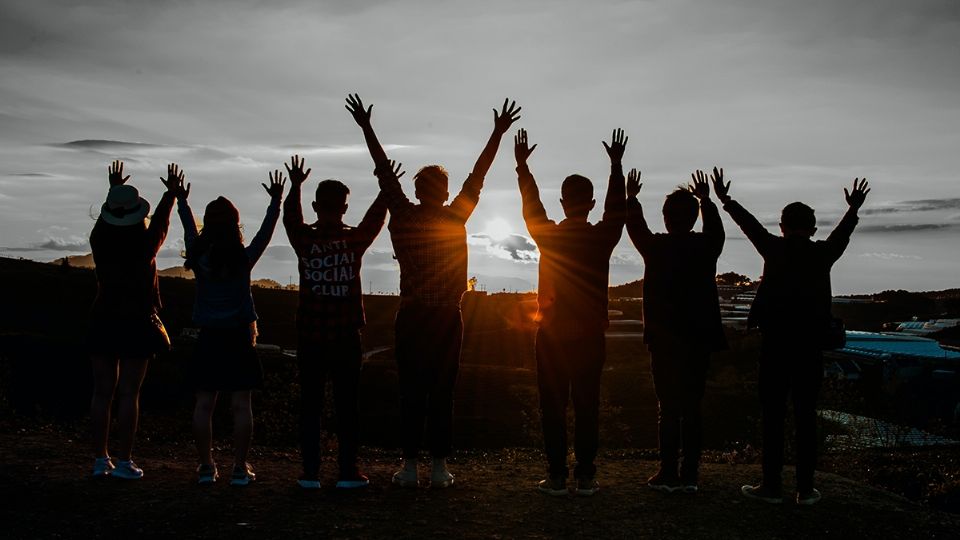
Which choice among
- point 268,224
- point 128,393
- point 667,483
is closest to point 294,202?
point 268,224

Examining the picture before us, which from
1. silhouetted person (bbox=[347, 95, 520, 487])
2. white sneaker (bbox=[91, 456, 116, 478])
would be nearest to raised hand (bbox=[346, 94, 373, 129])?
silhouetted person (bbox=[347, 95, 520, 487])

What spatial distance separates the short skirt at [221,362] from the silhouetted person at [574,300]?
2.36m

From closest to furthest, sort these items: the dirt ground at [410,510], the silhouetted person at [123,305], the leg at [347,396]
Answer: the dirt ground at [410,510] → the leg at [347,396] → the silhouetted person at [123,305]

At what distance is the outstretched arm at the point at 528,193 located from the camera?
6473mm

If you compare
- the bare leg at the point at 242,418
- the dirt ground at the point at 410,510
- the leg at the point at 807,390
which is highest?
the leg at the point at 807,390

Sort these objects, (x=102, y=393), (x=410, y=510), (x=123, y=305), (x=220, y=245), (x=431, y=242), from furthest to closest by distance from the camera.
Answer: (x=102, y=393), (x=123, y=305), (x=431, y=242), (x=220, y=245), (x=410, y=510)

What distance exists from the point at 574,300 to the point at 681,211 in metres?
1.18

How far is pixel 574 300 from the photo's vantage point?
6.37m

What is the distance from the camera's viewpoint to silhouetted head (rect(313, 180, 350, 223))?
6.32 m

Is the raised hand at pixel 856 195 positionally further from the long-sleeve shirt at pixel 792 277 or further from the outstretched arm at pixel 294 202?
the outstretched arm at pixel 294 202

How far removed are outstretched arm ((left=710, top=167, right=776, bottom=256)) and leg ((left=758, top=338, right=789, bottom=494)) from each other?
780mm

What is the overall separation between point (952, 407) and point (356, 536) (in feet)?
60.8

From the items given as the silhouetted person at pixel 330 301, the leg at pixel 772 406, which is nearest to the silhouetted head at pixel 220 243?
the silhouetted person at pixel 330 301

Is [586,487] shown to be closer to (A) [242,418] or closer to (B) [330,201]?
(A) [242,418]
